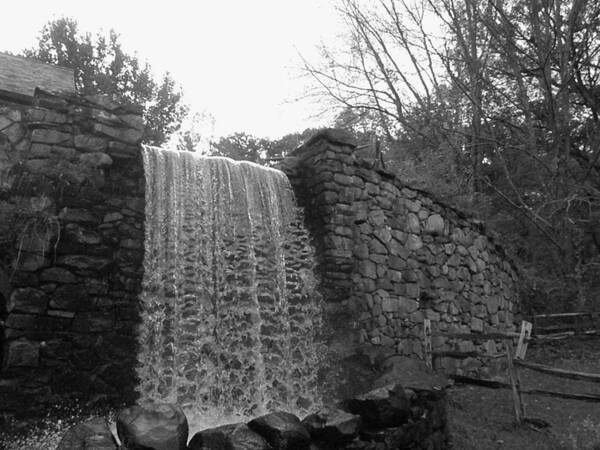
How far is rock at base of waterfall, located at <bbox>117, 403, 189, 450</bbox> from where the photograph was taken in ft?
7.49

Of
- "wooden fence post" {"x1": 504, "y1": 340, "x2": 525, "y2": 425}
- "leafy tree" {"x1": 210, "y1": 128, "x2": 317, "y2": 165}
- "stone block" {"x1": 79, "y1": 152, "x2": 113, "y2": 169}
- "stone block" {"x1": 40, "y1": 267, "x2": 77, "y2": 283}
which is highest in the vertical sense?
"leafy tree" {"x1": 210, "y1": 128, "x2": 317, "y2": 165}

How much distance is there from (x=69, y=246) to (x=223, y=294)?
1642 mm

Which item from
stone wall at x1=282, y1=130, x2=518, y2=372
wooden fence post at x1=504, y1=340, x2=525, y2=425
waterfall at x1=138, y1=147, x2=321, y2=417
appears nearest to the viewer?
waterfall at x1=138, y1=147, x2=321, y2=417

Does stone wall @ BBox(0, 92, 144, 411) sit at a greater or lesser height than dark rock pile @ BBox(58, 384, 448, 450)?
greater

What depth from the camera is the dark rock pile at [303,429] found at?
2314 mm

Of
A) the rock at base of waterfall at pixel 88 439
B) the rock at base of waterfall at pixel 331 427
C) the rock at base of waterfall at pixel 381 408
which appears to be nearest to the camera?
the rock at base of waterfall at pixel 88 439

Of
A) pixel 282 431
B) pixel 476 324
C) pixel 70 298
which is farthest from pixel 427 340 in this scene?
pixel 70 298

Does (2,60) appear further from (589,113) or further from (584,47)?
(589,113)

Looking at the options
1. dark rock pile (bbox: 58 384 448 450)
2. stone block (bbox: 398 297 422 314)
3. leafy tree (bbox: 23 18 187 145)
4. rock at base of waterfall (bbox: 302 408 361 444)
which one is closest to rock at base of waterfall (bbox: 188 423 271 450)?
dark rock pile (bbox: 58 384 448 450)

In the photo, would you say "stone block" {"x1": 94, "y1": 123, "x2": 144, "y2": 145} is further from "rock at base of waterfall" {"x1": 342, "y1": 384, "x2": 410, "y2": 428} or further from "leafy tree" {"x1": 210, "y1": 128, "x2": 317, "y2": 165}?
"leafy tree" {"x1": 210, "y1": 128, "x2": 317, "y2": 165}

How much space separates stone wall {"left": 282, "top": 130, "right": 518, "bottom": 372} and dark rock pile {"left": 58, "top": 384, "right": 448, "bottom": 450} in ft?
7.14

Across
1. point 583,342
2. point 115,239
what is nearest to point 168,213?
point 115,239

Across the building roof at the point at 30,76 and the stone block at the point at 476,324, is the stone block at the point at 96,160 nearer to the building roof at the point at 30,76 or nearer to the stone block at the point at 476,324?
the building roof at the point at 30,76

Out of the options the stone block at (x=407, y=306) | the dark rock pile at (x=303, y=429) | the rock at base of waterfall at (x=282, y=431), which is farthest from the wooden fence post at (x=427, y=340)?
the rock at base of waterfall at (x=282, y=431)
